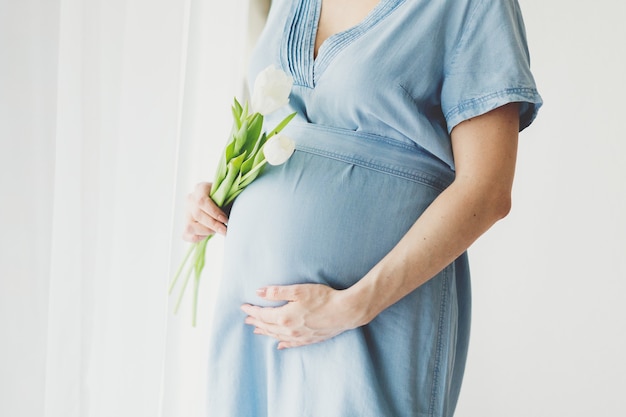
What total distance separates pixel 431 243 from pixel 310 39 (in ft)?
1.14

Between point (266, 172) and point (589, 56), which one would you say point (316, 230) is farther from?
point (589, 56)

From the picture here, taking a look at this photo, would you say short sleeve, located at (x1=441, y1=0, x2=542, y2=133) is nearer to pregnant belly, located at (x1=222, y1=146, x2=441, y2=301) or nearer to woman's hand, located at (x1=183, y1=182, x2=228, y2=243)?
pregnant belly, located at (x1=222, y1=146, x2=441, y2=301)

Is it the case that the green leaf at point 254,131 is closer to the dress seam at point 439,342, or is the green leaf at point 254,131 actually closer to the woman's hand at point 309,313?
the woman's hand at point 309,313

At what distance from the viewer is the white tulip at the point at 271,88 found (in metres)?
0.78

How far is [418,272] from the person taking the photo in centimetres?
77

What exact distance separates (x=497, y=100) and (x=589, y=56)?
134cm

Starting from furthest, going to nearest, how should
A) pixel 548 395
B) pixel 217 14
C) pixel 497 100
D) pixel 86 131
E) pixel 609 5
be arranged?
pixel 548 395 → pixel 609 5 → pixel 217 14 → pixel 86 131 → pixel 497 100

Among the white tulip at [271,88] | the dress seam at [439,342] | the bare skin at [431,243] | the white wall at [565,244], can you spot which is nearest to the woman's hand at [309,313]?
the bare skin at [431,243]

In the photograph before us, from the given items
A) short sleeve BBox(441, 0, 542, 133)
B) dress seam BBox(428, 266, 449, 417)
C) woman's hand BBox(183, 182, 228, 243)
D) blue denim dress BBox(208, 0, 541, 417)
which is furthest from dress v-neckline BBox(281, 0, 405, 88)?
dress seam BBox(428, 266, 449, 417)

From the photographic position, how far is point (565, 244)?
1.93m

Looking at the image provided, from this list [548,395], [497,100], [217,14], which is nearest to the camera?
[497,100]

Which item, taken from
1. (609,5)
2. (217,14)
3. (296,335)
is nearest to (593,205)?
(609,5)

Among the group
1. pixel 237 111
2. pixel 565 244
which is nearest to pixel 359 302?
pixel 237 111

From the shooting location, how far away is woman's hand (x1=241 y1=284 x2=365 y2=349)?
0.76 meters
